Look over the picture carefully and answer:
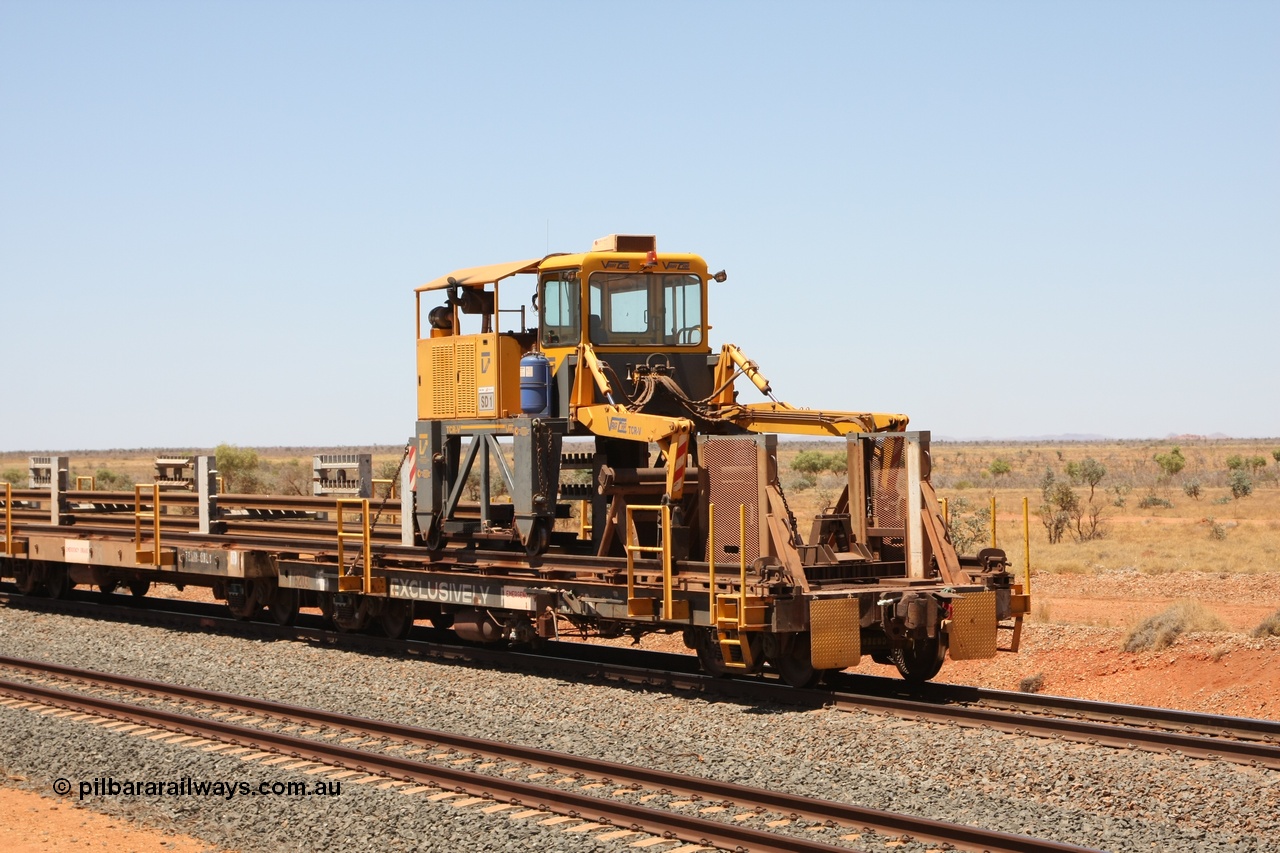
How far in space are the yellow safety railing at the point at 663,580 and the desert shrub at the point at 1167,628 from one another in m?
6.57

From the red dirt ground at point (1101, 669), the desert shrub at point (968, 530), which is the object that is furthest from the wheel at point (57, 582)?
the desert shrub at point (968, 530)

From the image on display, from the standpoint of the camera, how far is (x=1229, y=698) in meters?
13.8

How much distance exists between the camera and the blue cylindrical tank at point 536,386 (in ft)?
46.4

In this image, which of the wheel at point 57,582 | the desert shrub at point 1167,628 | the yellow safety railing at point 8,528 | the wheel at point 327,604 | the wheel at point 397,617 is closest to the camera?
the desert shrub at point 1167,628

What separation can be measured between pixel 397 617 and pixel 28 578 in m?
8.72

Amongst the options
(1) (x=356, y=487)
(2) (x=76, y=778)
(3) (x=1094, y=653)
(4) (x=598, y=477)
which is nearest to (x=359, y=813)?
(2) (x=76, y=778)

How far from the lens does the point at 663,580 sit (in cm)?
1233

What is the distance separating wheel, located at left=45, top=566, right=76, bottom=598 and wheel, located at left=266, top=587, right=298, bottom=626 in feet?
18.5

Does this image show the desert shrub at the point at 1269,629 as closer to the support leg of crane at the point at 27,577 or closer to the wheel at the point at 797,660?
the wheel at the point at 797,660

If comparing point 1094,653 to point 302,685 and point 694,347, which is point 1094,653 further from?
point 302,685

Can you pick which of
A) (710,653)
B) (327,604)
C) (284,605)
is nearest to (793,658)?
(710,653)

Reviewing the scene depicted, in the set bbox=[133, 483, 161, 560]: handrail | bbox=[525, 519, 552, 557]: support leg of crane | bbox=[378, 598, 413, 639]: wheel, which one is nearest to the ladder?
bbox=[525, 519, 552, 557]: support leg of crane

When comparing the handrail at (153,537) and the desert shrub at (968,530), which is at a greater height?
the handrail at (153,537)

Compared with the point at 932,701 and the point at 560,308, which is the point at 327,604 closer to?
the point at 560,308
